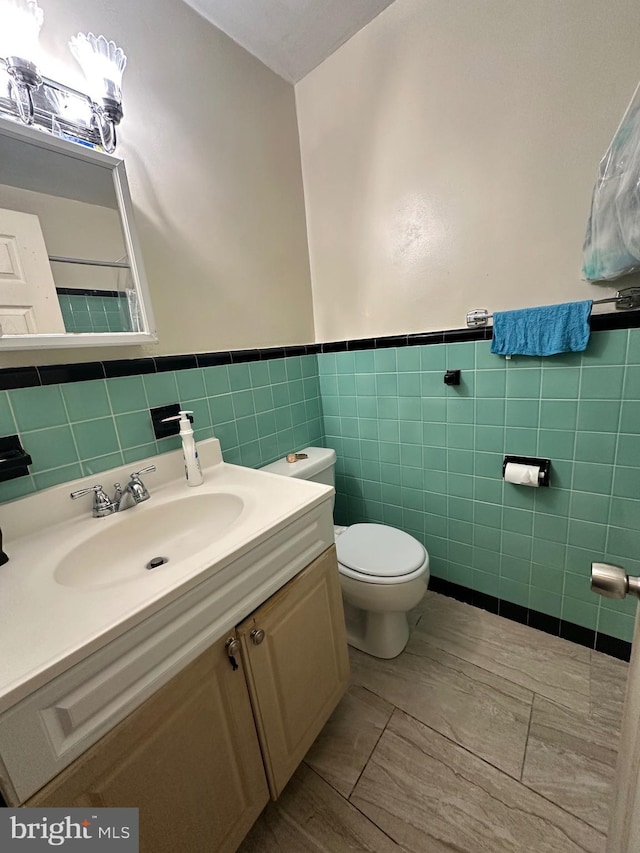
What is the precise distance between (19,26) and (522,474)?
1.91 meters

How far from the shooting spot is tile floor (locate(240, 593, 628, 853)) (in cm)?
86

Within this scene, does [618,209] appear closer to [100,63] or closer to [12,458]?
[100,63]

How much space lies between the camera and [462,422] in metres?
1.41

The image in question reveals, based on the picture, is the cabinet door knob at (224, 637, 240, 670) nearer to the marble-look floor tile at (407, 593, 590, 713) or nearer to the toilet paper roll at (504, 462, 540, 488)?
the marble-look floor tile at (407, 593, 590, 713)

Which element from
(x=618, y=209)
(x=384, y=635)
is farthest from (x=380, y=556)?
(x=618, y=209)

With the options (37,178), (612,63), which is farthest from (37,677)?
(612,63)

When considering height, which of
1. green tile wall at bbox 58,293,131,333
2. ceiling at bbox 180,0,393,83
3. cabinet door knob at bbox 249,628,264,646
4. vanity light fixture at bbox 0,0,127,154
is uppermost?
ceiling at bbox 180,0,393,83

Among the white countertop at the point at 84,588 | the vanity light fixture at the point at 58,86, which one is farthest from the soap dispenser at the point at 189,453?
the vanity light fixture at the point at 58,86

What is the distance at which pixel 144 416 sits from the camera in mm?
1075

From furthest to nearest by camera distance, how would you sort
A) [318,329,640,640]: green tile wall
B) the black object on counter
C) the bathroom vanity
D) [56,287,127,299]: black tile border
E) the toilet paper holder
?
the toilet paper holder, [318,329,640,640]: green tile wall, [56,287,127,299]: black tile border, the black object on counter, the bathroom vanity

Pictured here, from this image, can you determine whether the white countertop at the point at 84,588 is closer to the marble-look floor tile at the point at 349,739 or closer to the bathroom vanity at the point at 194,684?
the bathroom vanity at the point at 194,684

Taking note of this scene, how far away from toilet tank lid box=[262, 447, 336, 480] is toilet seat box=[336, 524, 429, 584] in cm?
31

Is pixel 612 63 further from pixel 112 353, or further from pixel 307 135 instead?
pixel 112 353

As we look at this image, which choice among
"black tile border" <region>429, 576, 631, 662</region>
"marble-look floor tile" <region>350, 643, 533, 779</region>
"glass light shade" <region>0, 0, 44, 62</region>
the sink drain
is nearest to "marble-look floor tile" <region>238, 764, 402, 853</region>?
"marble-look floor tile" <region>350, 643, 533, 779</region>
